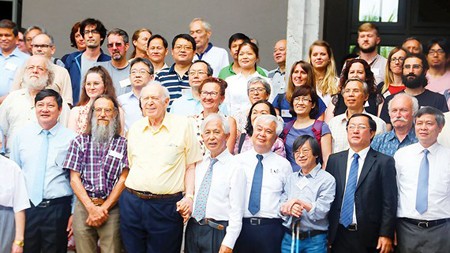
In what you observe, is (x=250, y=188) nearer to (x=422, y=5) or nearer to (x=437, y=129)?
(x=437, y=129)

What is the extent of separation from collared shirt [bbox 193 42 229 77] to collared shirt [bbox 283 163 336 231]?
11.3ft

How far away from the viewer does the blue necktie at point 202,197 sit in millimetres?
7523

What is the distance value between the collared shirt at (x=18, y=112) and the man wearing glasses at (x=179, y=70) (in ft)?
4.34

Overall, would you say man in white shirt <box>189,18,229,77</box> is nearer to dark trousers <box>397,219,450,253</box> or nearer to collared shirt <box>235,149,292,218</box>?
collared shirt <box>235,149,292,218</box>

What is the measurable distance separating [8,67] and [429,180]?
518 centimetres

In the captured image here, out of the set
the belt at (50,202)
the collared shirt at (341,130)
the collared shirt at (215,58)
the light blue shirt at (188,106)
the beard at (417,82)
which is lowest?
the belt at (50,202)

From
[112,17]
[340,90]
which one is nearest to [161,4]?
[112,17]

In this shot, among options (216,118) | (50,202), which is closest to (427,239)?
(216,118)

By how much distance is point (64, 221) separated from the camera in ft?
26.2

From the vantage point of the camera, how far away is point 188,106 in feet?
28.9

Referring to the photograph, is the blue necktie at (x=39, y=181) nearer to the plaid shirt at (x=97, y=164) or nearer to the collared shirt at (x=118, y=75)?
the plaid shirt at (x=97, y=164)

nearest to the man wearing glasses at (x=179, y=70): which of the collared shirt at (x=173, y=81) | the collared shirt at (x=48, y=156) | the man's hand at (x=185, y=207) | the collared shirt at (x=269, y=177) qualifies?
the collared shirt at (x=173, y=81)

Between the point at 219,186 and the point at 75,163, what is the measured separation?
1.37 metres

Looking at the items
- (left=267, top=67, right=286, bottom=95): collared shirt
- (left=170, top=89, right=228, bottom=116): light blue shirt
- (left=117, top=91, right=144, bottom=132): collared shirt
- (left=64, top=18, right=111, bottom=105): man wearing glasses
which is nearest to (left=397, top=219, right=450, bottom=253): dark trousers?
(left=170, top=89, right=228, bottom=116): light blue shirt
